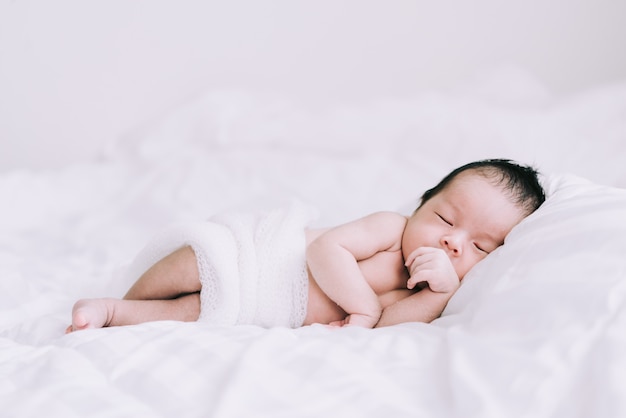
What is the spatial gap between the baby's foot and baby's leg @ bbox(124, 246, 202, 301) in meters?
0.09

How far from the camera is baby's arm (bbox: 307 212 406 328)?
1165 mm

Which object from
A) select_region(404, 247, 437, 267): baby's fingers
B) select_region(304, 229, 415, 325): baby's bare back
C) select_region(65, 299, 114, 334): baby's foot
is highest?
select_region(404, 247, 437, 267): baby's fingers

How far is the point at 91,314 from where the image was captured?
3.65 feet

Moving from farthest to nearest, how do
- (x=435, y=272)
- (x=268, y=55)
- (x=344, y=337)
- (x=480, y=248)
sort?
(x=268, y=55) < (x=480, y=248) < (x=435, y=272) < (x=344, y=337)

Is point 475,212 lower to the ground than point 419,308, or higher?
higher

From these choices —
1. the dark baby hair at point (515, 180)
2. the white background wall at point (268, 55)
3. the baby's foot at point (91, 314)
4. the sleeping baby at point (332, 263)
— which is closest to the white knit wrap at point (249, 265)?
the sleeping baby at point (332, 263)

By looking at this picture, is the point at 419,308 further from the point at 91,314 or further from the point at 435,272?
the point at 91,314

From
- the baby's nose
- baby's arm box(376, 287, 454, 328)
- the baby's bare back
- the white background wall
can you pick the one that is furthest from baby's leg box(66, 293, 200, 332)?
the white background wall

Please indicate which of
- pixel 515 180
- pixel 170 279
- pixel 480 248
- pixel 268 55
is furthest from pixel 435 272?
pixel 268 55

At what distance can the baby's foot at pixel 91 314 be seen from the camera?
3.60 ft

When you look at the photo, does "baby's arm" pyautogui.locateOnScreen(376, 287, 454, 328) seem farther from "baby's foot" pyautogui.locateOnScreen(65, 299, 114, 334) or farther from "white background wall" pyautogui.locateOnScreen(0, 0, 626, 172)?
"white background wall" pyautogui.locateOnScreen(0, 0, 626, 172)

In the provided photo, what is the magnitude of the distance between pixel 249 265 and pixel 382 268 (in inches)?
9.7

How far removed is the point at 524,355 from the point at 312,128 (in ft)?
4.98

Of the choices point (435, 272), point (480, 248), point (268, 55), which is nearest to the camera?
point (435, 272)
